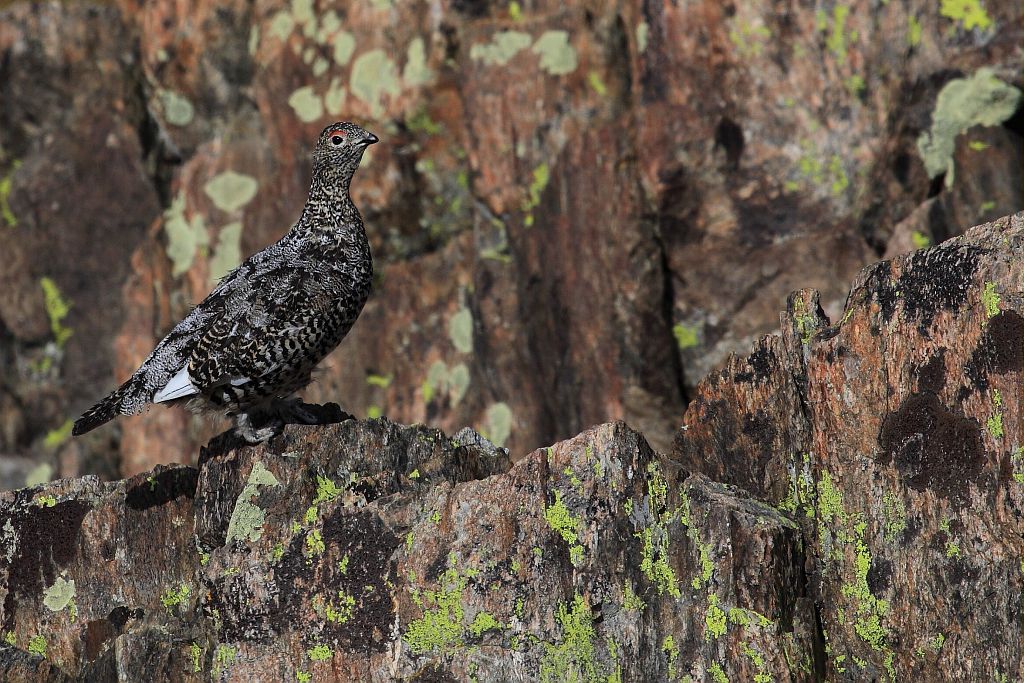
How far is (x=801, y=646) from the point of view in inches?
302

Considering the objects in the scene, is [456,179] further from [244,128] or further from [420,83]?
[244,128]

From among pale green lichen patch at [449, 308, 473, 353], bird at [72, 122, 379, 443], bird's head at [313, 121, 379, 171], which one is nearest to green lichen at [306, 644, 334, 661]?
bird at [72, 122, 379, 443]

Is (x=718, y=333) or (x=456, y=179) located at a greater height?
(x=456, y=179)

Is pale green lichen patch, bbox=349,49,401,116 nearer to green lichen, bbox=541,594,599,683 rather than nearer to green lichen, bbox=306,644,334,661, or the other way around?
green lichen, bbox=306,644,334,661

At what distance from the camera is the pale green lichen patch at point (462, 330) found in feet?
51.8

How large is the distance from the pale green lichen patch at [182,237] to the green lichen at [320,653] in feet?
33.1

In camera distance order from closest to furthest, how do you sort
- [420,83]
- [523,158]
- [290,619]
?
[290,619], [523,158], [420,83]

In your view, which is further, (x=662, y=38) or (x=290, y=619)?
(x=662, y=38)

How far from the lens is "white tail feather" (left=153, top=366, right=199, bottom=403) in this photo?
35.1 ft

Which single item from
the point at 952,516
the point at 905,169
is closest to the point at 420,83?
the point at 905,169

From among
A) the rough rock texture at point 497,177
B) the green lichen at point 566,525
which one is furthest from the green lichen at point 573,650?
the rough rock texture at point 497,177

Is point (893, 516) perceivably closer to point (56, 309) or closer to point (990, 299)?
point (990, 299)

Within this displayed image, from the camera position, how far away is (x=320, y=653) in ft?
27.4

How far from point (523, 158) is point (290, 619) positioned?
25.9ft
